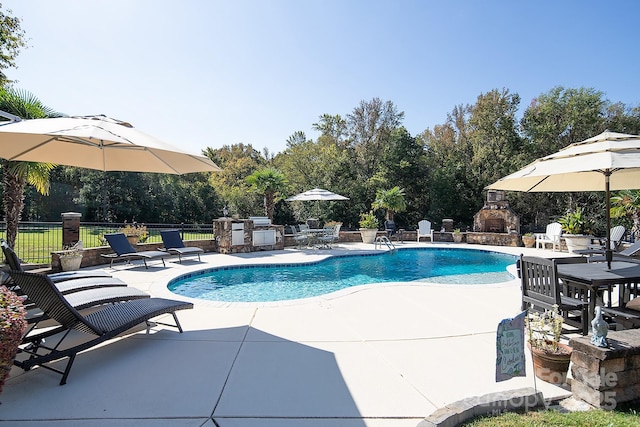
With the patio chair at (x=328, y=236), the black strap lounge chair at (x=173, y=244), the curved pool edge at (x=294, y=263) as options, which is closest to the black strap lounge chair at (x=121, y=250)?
the black strap lounge chair at (x=173, y=244)

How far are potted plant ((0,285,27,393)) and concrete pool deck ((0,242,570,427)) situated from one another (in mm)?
434

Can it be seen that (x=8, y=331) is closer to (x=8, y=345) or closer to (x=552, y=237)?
(x=8, y=345)

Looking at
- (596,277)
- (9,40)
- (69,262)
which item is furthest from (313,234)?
(9,40)

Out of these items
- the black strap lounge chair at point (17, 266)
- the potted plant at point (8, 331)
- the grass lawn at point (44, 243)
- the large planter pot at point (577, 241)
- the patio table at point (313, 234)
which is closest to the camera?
the potted plant at point (8, 331)

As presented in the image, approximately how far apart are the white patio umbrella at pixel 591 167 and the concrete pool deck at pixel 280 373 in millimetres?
2033

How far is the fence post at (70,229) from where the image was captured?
823 centimetres

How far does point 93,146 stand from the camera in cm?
501

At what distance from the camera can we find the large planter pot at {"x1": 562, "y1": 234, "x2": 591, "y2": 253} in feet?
37.4

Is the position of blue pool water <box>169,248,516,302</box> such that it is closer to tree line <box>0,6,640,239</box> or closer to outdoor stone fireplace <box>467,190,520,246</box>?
outdoor stone fireplace <box>467,190,520,246</box>

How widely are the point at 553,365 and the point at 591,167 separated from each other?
7.76 ft

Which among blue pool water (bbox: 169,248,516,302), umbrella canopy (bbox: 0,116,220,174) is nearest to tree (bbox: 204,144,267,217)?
blue pool water (bbox: 169,248,516,302)

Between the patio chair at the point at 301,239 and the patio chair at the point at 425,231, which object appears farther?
the patio chair at the point at 425,231

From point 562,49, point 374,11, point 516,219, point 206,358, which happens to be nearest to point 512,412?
point 206,358

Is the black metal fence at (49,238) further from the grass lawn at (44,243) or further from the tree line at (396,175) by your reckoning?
the tree line at (396,175)
